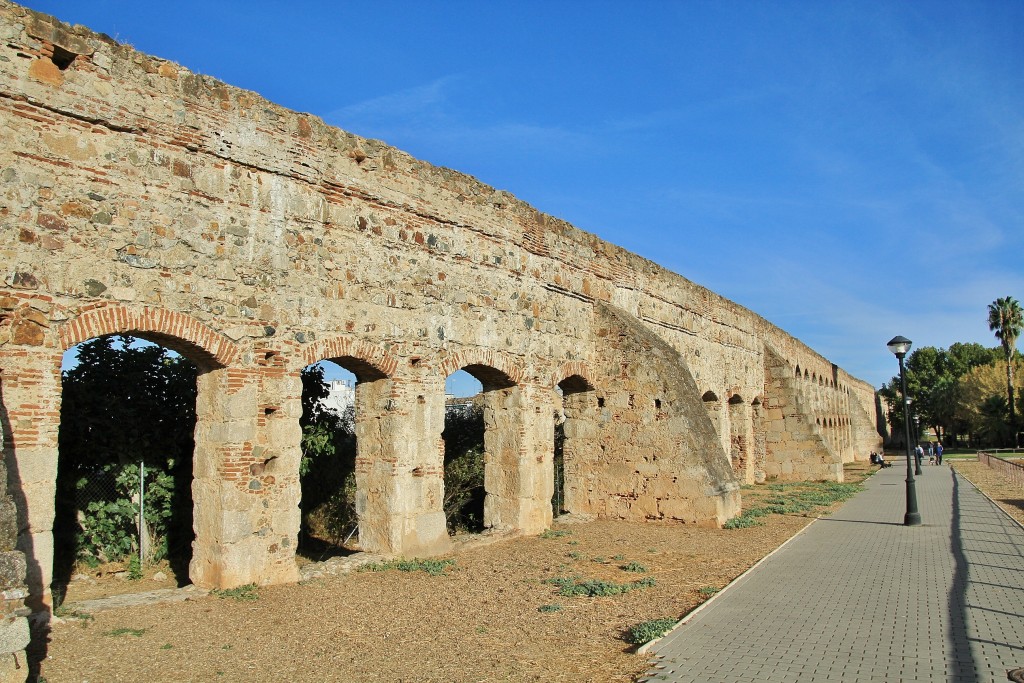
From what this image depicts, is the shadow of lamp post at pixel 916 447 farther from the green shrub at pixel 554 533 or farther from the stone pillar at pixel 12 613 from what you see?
the stone pillar at pixel 12 613

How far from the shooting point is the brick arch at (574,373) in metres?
12.4

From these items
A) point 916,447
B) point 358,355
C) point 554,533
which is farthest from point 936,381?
point 358,355

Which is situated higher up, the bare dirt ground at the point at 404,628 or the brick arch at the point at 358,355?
the brick arch at the point at 358,355

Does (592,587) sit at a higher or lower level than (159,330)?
lower

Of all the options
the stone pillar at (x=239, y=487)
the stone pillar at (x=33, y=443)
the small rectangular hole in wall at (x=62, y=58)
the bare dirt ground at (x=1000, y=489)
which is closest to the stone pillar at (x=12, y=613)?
the stone pillar at (x=33, y=443)

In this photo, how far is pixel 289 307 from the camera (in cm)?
834

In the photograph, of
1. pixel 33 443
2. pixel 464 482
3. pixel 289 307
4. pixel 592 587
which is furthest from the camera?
pixel 464 482

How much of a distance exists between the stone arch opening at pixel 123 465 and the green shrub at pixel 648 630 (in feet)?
18.7

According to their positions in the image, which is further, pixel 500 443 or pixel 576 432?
pixel 576 432

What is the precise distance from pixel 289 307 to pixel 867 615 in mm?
6569

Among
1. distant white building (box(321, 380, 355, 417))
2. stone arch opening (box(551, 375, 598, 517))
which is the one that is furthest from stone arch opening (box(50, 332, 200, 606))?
distant white building (box(321, 380, 355, 417))

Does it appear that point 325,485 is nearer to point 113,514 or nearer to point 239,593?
point 113,514

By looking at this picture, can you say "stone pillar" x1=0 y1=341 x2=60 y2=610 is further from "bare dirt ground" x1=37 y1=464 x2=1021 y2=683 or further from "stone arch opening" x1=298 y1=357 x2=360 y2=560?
"stone arch opening" x1=298 y1=357 x2=360 y2=560

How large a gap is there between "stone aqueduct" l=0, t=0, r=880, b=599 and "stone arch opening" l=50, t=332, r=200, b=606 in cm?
218
